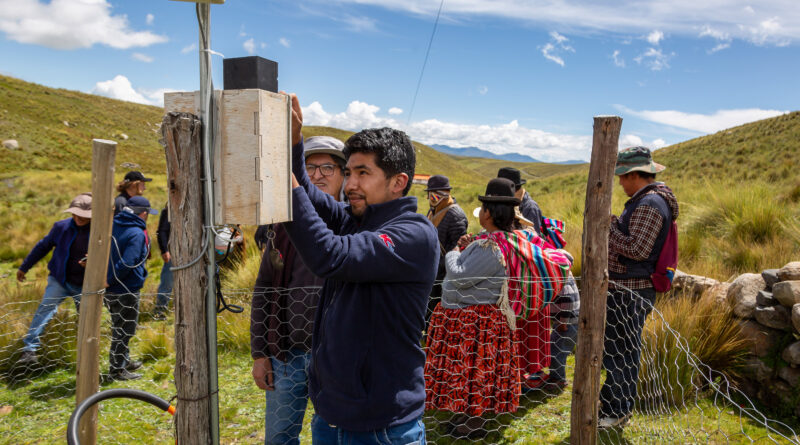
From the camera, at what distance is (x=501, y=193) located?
339 centimetres

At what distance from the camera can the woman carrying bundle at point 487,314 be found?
329 centimetres

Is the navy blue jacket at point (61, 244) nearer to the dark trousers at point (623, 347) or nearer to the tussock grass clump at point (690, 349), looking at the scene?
the dark trousers at point (623, 347)

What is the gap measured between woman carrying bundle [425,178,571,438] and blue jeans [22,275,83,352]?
344cm

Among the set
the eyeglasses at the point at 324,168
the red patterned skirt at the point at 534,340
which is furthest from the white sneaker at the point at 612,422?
the eyeglasses at the point at 324,168

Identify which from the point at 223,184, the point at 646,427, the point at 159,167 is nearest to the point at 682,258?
the point at 646,427

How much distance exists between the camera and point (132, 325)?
4750 millimetres

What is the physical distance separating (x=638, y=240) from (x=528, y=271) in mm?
750

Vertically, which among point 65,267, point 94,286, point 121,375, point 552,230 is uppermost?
point 552,230

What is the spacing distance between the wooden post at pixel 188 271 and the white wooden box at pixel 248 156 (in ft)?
0.22

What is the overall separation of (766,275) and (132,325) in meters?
5.78

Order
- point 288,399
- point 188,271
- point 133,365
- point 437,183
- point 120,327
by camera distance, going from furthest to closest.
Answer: point 437,183 < point 133,365 < point 120,327 < point 288,399 < point 188,271

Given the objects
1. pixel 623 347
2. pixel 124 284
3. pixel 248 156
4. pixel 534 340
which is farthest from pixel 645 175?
pixel 124 284

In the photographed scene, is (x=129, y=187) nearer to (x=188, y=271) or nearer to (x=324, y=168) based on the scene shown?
(x=324, y=168)

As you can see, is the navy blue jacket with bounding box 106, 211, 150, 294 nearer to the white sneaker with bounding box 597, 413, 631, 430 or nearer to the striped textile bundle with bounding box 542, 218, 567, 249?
the striped textile bundle with bounding box 542, 218, 567, 249
